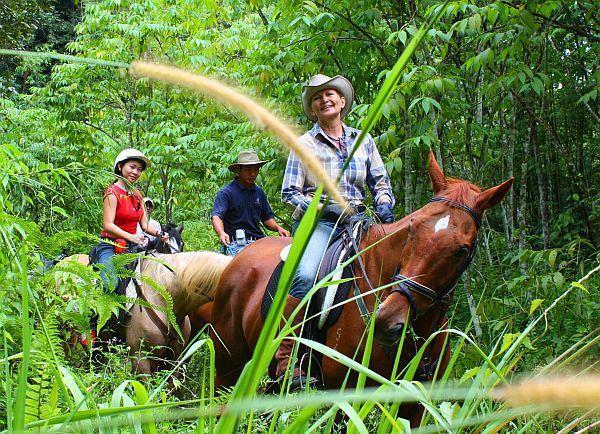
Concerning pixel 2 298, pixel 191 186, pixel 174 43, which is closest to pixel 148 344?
pixel 2 298

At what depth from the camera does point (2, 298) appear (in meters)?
2.19

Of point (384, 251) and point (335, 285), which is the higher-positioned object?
point (384, 251)

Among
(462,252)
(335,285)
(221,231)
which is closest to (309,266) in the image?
(335,285)

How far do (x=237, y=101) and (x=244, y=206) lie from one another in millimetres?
7950

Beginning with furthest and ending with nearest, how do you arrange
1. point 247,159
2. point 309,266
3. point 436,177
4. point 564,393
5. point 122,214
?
point 247,159, point 122,214, point 309,266, point 436,177, point 564,393

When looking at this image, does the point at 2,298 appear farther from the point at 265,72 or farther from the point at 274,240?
the point at 265,72

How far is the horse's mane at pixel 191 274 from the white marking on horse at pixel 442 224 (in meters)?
2.71

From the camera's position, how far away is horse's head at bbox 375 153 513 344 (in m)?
4.10

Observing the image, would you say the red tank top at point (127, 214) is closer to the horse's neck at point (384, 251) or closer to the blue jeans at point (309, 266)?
the blue jeans at point (309, 266)

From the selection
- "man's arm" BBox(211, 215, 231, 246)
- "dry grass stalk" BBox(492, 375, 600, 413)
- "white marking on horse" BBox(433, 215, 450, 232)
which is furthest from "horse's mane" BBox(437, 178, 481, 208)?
"man's arm" BBox(211, 215, 231, 246)

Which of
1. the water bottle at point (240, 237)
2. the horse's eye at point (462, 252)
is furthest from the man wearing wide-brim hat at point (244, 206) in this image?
the horse's eye at point (462, 252)

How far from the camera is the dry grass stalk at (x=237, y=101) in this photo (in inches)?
27.9

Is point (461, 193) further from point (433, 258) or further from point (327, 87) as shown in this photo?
point (327, 87)

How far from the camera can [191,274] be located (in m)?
6.45
